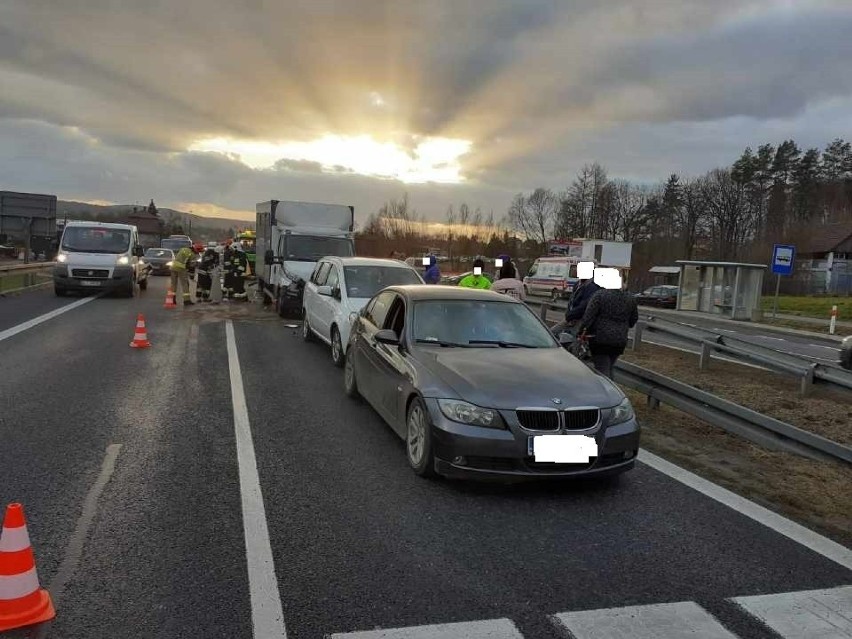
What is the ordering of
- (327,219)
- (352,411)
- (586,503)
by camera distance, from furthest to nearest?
1. (327,219)
2. (352,411)
3. (586,503)

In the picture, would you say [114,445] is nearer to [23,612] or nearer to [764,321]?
[23,612]

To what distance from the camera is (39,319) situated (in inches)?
539

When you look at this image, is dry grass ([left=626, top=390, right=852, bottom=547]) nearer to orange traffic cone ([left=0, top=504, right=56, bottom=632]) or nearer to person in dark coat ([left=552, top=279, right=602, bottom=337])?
person in dark coat ([left=552, top=279, right=602, bottom=337])

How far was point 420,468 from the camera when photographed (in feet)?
16.5

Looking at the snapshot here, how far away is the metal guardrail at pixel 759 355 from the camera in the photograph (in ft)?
27.3

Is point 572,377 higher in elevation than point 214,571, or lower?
higher

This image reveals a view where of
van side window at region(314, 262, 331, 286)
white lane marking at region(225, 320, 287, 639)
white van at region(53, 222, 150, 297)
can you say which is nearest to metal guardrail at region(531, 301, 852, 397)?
van side window at region(314, 262, 331, 286)

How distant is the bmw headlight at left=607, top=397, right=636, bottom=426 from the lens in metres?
4.85

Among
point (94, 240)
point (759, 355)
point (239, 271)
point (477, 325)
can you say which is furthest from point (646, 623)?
point (94, 240)

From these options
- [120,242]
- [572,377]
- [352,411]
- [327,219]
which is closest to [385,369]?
[352,411]

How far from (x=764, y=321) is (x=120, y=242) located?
25.8 meters

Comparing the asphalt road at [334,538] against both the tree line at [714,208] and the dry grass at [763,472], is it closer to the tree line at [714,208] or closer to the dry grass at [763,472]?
the dry grass at [763,472]

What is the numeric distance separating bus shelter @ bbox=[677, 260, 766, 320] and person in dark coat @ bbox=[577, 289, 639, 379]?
23615 mm

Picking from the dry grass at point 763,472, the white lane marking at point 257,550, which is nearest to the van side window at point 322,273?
the white lane marking at point 257,550
